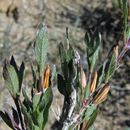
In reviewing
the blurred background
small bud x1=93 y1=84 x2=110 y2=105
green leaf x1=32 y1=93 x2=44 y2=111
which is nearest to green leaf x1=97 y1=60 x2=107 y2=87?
small bud x1=93 y1=84 x2=110 y2=105

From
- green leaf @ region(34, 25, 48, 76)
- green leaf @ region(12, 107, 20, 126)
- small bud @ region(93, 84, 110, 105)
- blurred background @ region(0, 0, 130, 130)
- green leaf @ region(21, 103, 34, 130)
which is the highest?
green leaf @ region(34, 25, 48, 76)

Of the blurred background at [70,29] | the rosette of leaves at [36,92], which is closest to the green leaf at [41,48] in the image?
the rosette of leaves at [36,92]

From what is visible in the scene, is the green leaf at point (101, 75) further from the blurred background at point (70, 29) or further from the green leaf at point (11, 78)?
the blurred background at point (70, 29)

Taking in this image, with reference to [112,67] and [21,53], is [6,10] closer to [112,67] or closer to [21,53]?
[21,53]

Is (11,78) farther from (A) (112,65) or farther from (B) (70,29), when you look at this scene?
(B) (70,29)

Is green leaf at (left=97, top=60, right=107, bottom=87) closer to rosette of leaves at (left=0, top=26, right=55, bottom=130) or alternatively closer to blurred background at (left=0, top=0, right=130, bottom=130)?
rosette of leaves at (left=0, top=26, right=55, bottom=130)

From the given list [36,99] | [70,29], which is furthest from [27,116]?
[70,29]

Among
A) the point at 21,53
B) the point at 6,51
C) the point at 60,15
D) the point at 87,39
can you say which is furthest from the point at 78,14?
the point at 87,39

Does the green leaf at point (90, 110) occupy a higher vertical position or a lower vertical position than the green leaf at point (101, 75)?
lower
